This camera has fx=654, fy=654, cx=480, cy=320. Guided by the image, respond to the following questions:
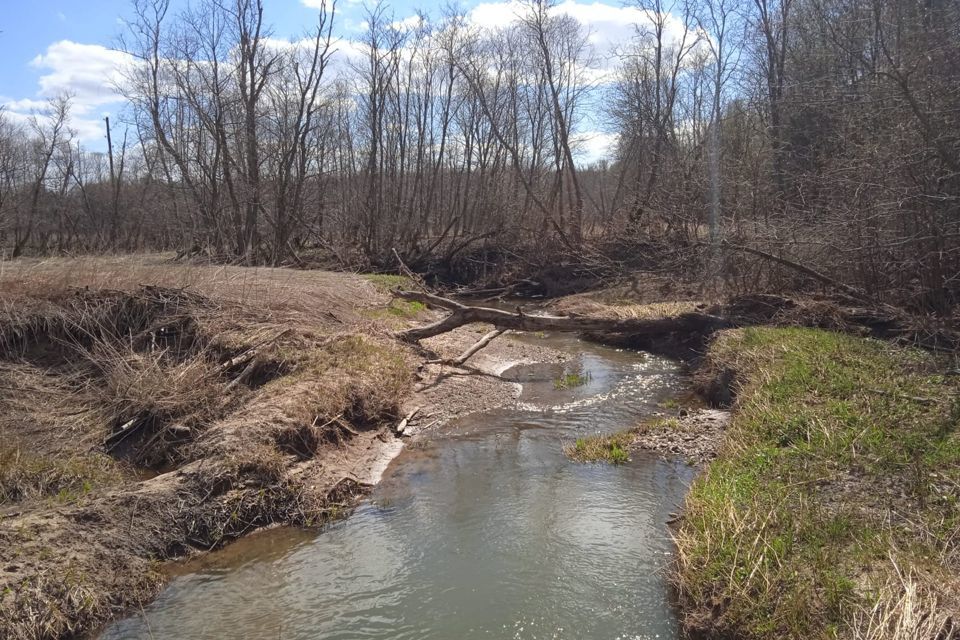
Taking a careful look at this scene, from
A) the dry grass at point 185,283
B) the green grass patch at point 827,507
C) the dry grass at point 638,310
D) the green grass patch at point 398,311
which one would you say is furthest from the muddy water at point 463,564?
the dry grass at point 638,310

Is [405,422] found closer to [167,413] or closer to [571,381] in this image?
[167,413]

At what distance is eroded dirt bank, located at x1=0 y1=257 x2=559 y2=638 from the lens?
5391 mm

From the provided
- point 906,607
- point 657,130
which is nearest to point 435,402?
point 906,607

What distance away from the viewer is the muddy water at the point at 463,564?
491cm

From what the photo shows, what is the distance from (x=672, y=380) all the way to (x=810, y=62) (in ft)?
28.1

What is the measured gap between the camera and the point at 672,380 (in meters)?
12.5

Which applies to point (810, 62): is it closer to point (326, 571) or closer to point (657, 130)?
point (657, 130)

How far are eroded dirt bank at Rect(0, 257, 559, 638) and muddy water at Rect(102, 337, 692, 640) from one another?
0.46 m

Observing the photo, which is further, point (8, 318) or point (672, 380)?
point (672, 380)

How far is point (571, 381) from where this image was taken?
40.4ft

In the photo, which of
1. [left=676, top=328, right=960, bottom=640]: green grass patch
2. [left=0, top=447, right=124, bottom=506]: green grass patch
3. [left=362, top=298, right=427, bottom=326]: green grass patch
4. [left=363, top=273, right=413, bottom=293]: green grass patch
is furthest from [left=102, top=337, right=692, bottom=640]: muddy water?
[left=363, top=273, right=413, bottom=293]: green grass patch

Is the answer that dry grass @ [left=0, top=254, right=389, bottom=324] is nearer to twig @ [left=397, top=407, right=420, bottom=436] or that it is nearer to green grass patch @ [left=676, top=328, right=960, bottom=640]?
twig @ [left=397, top=407, right=420, bottom=436]

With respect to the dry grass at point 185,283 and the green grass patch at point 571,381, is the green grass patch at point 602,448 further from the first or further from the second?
the dry grass at point 185,283

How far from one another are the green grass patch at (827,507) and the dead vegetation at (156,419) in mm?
3914
